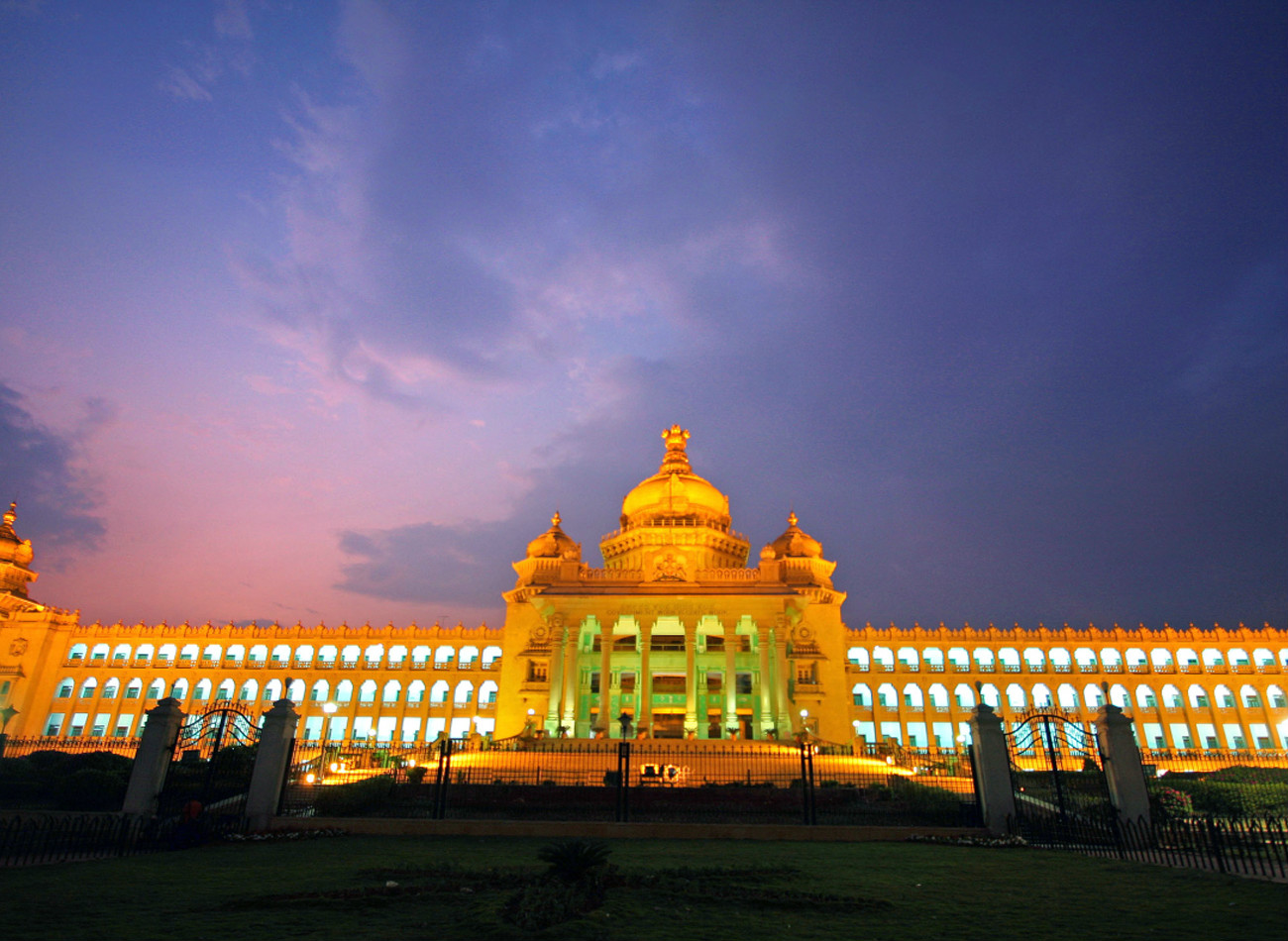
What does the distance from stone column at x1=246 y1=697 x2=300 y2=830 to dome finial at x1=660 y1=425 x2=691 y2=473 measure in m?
45.9

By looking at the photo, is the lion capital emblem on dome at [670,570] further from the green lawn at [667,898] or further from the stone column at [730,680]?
the green lawn at [667,898]

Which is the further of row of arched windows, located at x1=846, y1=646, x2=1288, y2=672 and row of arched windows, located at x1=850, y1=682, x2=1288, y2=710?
row of arched windows, located at x1=846, y1=646, x2=1288, y2=672

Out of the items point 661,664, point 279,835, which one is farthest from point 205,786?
point 661,664

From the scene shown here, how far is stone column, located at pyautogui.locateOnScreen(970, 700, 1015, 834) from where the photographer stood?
61.7ft

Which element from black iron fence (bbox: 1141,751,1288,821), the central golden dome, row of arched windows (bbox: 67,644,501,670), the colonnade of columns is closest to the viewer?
black iron fence (bbox: 1141,751,1288,821)

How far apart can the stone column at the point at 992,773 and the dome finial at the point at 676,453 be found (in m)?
44.9

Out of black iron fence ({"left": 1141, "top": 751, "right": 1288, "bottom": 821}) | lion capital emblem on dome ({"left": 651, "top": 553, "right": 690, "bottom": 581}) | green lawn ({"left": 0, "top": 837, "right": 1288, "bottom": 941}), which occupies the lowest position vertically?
green lawn ({"left": 0, "top": 837, "right": 1288, "bottom": 941})

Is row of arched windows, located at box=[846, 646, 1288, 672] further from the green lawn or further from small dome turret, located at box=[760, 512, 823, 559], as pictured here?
the green lawn

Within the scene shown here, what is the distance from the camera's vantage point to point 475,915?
9039 mm

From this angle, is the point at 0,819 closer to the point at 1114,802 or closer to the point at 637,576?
the point at 1114,802

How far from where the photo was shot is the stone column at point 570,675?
47688mm

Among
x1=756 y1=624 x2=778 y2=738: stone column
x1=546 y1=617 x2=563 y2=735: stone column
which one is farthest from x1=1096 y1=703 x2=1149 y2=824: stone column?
x1=546 y1=617 x2=563 y2=735: stone column

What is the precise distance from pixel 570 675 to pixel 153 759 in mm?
32760

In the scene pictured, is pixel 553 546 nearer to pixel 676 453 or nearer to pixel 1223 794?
pixel 676 453
